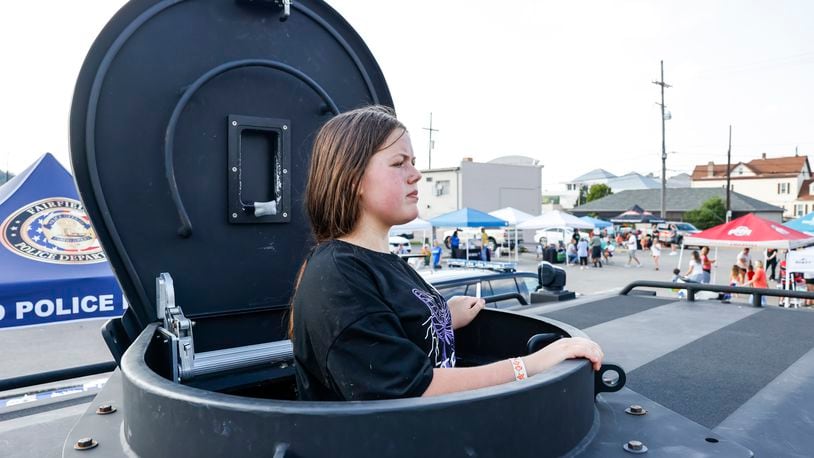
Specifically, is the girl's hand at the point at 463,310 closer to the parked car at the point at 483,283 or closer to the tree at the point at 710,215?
the parked car at the point at 483,283

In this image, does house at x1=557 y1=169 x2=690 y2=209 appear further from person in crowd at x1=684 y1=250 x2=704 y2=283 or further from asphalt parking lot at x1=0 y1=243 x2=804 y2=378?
asphalt parking lot at x1=0 y1=243 x2=804 y2=378

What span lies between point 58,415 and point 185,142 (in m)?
1.29

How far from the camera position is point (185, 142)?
2.16 m

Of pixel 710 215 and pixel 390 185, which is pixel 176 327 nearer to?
pixel 390 185

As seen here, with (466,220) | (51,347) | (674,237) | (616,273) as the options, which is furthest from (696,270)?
(674,237)

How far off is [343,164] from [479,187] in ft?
132

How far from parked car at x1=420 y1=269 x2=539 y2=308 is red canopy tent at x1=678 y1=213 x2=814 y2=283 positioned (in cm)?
844

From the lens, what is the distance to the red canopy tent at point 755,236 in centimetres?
1432

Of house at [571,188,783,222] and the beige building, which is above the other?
the beige building

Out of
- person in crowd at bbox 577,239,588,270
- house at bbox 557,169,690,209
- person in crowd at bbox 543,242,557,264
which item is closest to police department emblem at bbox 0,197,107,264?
person in crowd at bbox 577,239,588,270

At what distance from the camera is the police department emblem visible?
3.87m

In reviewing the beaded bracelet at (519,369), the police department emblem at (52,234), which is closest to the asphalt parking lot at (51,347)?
the police department emblem at (52,234)

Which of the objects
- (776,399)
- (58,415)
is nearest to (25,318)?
(58,415)

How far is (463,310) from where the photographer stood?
227cm
